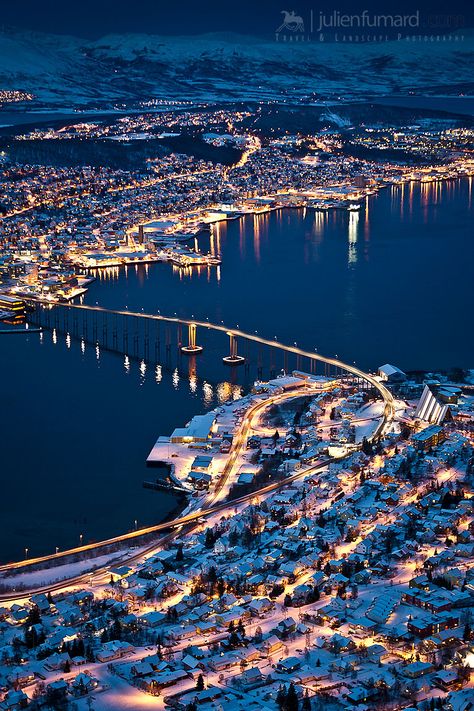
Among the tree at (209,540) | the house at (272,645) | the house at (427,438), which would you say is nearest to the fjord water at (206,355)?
the tree at (209,540)

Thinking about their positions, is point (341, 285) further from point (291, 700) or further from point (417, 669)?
point (291, 700)

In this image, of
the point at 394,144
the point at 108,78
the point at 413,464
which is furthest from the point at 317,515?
the point at 108,78

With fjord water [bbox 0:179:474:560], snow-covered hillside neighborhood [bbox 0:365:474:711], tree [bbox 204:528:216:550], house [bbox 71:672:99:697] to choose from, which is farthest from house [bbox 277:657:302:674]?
fjord water [bbox 0:179:474:560]

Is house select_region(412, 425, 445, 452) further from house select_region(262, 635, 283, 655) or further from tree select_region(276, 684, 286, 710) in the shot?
tree select_region(276, 684, 286, 710)

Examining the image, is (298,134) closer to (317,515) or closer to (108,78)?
(108,78)

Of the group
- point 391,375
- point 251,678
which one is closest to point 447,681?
point 251,678
